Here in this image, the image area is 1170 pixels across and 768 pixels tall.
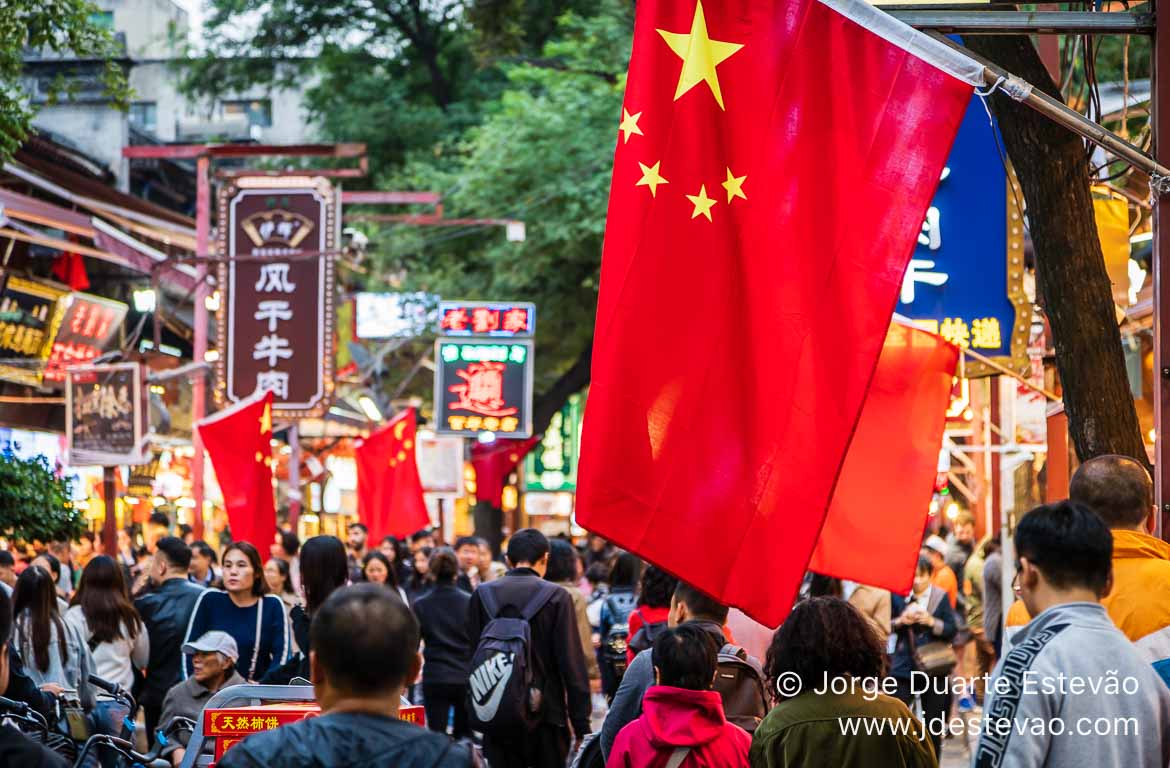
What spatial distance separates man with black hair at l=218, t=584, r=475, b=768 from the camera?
3693 mm

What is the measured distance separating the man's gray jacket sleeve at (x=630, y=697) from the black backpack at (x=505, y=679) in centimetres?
251

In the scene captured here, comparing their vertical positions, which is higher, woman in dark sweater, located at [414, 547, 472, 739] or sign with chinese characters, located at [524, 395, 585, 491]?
woman in dark sweater, located at [414, 547, 472, 739]

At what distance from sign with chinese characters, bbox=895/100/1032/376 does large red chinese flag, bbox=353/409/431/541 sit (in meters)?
13.1

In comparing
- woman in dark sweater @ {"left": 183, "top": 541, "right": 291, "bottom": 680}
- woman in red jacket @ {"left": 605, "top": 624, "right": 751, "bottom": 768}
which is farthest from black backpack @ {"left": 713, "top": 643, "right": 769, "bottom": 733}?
woman in dark sweater @ {"left": 183, "top": 541, "right": 291, "bottom": 680}

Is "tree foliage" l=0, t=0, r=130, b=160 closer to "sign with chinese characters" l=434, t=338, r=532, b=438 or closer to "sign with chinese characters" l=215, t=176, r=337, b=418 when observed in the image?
"sign with chinese characters" l=215, t=176, r=337, b=418

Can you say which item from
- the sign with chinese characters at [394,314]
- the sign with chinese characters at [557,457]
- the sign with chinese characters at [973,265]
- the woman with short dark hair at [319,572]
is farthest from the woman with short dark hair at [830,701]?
the sign with chinese characters at [557,457]

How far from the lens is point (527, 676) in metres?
9.27

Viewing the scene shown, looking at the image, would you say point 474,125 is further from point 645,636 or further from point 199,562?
point 645,636

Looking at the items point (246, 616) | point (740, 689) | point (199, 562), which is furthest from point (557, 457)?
point (740, 689)

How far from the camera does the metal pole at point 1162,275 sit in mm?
6812

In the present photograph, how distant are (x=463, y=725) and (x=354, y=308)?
959 inches

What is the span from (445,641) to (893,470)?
5.01 m

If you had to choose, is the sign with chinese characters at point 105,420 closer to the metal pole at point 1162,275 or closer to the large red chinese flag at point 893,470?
the large red chinese flag at point 893,470

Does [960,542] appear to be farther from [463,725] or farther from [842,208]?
[842,208]
